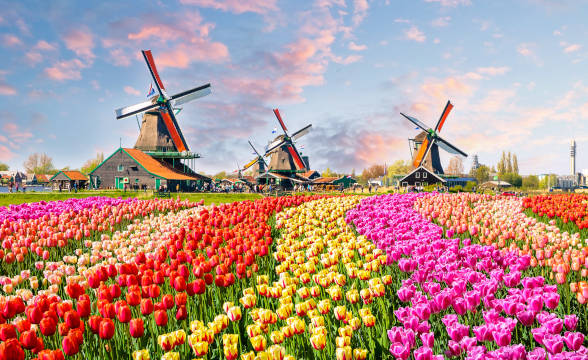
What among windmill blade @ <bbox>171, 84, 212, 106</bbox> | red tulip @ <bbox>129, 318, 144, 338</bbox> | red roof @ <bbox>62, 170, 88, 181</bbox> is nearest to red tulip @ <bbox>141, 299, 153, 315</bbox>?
red tulip @ <bbox>129, 318, 144, 338</bbox>

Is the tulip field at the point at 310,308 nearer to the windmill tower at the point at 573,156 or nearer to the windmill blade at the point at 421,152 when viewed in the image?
the windmill blade at the point at 421,152

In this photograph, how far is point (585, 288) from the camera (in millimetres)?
3277

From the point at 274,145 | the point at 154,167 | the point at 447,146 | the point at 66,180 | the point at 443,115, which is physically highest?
the point at 443,115

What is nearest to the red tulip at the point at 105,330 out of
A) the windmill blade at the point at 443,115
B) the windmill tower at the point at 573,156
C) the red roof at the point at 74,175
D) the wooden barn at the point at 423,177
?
the wooden barn at the point at 423,177

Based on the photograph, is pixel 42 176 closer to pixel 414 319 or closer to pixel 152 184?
pixel 152 184

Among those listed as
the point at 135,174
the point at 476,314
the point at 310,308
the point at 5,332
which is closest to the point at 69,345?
the point at 5,332

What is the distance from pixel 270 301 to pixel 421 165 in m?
57.6

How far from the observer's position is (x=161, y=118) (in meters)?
49.0

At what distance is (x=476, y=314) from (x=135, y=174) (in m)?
47.5

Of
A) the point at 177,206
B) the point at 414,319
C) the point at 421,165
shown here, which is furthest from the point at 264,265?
the point at 421,165

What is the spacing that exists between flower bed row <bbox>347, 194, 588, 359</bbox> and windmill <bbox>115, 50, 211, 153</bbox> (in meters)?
47.3

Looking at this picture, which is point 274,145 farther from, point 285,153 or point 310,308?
point 310,308

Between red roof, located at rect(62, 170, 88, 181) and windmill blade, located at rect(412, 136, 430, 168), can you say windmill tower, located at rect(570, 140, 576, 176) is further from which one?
red roof, located at rect(62, 170, 88, 181)

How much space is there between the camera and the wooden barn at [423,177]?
55.9 m
